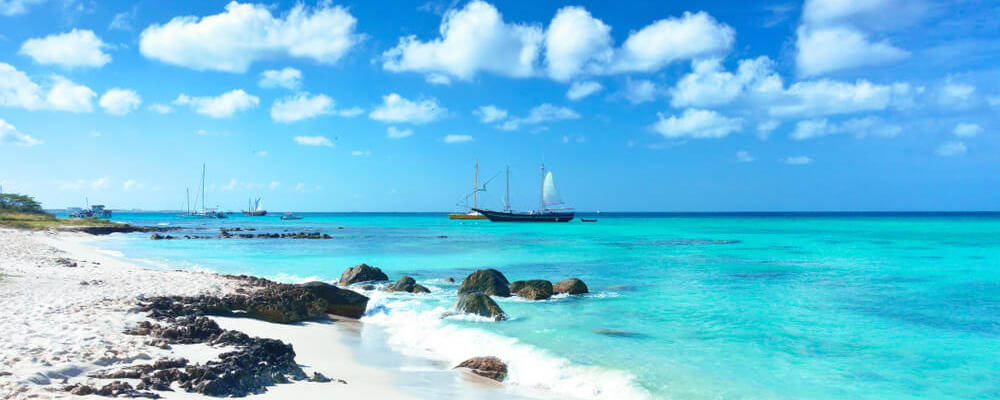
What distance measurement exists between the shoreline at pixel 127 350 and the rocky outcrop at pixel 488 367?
0.59 feet

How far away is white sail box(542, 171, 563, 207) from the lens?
99000 millimetres

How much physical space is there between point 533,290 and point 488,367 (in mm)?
7545

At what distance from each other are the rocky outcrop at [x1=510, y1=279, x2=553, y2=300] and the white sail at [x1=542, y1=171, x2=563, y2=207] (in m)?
82.3

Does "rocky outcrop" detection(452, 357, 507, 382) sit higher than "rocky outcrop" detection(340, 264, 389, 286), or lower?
lower

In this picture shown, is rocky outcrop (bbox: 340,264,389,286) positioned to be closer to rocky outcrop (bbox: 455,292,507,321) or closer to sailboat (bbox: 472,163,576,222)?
rocky outcrop (bbox: 455,292,507,321)

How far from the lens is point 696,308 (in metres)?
15.2

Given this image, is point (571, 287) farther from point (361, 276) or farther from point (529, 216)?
point (529, 216)

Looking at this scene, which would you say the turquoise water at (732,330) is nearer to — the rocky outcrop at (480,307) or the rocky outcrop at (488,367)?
the rocky outcrop at (488,367)

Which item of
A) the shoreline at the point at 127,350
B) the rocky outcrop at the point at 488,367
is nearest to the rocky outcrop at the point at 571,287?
the shoreline at the point at 127,350

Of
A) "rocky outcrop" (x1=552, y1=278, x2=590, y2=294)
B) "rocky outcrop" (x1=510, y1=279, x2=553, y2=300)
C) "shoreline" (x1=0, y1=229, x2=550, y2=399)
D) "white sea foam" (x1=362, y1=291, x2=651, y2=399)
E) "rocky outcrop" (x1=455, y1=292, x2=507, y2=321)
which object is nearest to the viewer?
"shoreline" (x1=0, y1=229, x2=550, y2=399)

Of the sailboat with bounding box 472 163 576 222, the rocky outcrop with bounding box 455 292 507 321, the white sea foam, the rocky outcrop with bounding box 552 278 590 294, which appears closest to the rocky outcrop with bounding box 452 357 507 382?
the white sea foam

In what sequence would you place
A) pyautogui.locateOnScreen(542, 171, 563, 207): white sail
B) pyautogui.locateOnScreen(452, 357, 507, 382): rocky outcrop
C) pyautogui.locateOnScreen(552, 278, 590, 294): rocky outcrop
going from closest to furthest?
1. pyautogui.locateOnScreen(452, 357, 507, 382): rocky outcrop
2. pyautogui.locateOnScreen(552, 278, 590, 294): rocky outcrop
3. pyautogui.locateOnScreen(542, 171, 563, 207): white sail

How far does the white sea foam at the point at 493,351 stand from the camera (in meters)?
8.44

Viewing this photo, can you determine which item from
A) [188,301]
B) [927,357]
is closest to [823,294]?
[927,357]
